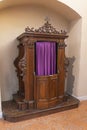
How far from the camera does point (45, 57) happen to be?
9.35ft

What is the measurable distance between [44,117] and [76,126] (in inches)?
25.1

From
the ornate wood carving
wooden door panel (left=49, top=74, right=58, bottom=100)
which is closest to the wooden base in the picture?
the ornate wood carving

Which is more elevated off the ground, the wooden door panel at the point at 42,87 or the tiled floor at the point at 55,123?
the wooden door panel at the point at 42,87

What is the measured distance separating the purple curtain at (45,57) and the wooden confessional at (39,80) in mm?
66

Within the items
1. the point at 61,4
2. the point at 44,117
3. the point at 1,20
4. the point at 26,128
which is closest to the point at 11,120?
the point at 26,128

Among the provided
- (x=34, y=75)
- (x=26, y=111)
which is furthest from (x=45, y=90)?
(x=26, y=111)

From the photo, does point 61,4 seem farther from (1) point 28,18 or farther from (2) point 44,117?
(2) point 44,117

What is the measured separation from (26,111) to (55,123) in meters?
0.60

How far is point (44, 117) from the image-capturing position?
2.84 meters

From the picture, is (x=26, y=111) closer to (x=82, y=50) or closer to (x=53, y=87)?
(x=53, y=87)

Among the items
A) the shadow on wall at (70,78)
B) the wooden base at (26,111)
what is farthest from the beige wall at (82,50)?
the wooden base at (26,111)

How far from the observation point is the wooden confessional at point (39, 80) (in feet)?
9.00

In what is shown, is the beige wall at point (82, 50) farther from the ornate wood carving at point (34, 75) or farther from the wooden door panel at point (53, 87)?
the wooden door panel at point (53, 87)

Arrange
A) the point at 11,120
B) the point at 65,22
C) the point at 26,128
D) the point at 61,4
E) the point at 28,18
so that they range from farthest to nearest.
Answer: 1. the point at 65,22
2. the point at 28,18
3. the point at 61,4
4. the point at 11,120
5. the point at 26,128
